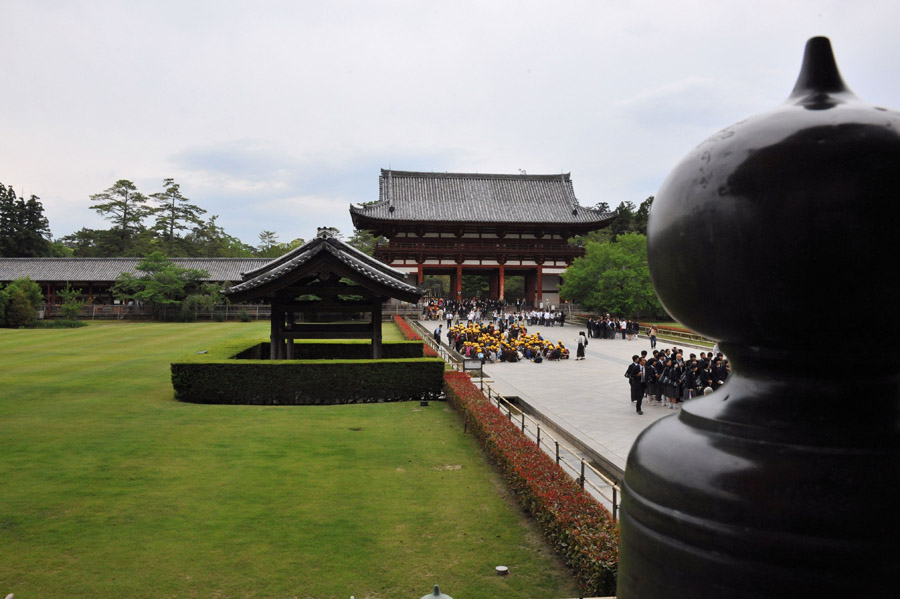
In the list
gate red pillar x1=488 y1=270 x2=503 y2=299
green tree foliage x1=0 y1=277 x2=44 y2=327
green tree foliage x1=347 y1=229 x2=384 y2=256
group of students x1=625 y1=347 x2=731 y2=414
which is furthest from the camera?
green tree foliage x1=347 y1=229 x2=384 y2=256

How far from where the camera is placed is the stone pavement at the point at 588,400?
966 centimetres

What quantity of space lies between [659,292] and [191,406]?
12710 mm

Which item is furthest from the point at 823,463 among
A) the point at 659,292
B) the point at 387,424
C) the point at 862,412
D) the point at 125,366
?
the point at 125,366

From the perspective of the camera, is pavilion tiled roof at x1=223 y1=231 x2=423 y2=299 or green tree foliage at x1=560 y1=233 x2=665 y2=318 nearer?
pavilion tiled roof at x1=223 y1=231 x2=423 y2=299

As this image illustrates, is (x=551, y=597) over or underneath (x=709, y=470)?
underneath

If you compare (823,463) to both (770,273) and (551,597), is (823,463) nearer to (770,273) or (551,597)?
(770,273)

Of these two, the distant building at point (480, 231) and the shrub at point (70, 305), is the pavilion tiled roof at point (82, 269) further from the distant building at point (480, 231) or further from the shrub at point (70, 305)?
the distant building at point (480, 231)

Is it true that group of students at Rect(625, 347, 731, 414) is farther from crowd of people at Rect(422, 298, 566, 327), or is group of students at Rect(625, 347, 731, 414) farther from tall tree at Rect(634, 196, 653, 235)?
tall tree at Rect(634, 196, 653, 235)

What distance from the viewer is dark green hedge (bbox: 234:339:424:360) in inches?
699

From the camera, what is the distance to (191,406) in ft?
40.1

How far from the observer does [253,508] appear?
647 cm

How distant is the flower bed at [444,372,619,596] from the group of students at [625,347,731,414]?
4.60m

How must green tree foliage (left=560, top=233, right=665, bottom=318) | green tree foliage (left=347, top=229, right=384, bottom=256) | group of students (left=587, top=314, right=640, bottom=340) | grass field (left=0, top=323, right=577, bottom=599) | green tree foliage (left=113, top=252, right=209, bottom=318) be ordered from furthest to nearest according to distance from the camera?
green tree foliage (left=347, top=229, right=384, bottom=256)
green tree foliage (left=113, top=252, right=209, bottom=318)
green tree foliage (left=560, top=233, right=665, bottom=318)
group of students (left=587, top=314, right=640, bottom=340)
grass field (left=0, top=323, right=577, bottom=599)

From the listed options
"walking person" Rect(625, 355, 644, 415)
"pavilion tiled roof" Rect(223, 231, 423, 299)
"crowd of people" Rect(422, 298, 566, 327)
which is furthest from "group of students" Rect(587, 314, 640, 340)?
"pavilion tiled roof" Rect(223, 231, 423, 299)
